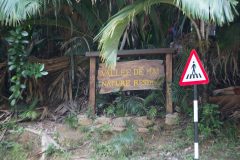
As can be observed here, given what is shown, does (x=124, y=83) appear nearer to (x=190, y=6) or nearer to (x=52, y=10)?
(x=52, y=10)

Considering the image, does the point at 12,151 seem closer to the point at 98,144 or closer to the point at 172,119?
the point at 98,144

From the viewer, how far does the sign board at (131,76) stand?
7.44 m

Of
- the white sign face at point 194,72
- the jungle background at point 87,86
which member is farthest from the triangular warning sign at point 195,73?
the jungle background at point 87,86

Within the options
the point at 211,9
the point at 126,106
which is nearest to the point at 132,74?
the point at 126,106

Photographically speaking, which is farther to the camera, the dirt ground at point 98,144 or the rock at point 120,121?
the rock at point 120,121

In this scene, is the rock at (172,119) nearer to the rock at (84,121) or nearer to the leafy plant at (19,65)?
the rock at (84,121)

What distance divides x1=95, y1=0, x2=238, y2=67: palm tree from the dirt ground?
1.71 metres

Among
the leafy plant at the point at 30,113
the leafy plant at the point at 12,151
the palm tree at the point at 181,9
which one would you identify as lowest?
the leafy plant at the point at 12,151

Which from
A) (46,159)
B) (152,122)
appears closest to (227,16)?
(152,122)

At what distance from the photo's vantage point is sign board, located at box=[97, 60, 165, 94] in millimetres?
7441

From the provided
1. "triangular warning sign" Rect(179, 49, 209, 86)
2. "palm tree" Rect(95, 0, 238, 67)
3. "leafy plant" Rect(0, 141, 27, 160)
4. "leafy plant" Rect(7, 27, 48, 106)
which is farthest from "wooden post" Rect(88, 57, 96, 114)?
"triangular warning sign" Rect(179, 49, 209, 86)

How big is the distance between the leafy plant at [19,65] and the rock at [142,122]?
177cm

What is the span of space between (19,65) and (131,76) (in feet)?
6.60

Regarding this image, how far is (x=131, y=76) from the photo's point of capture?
7.51m
